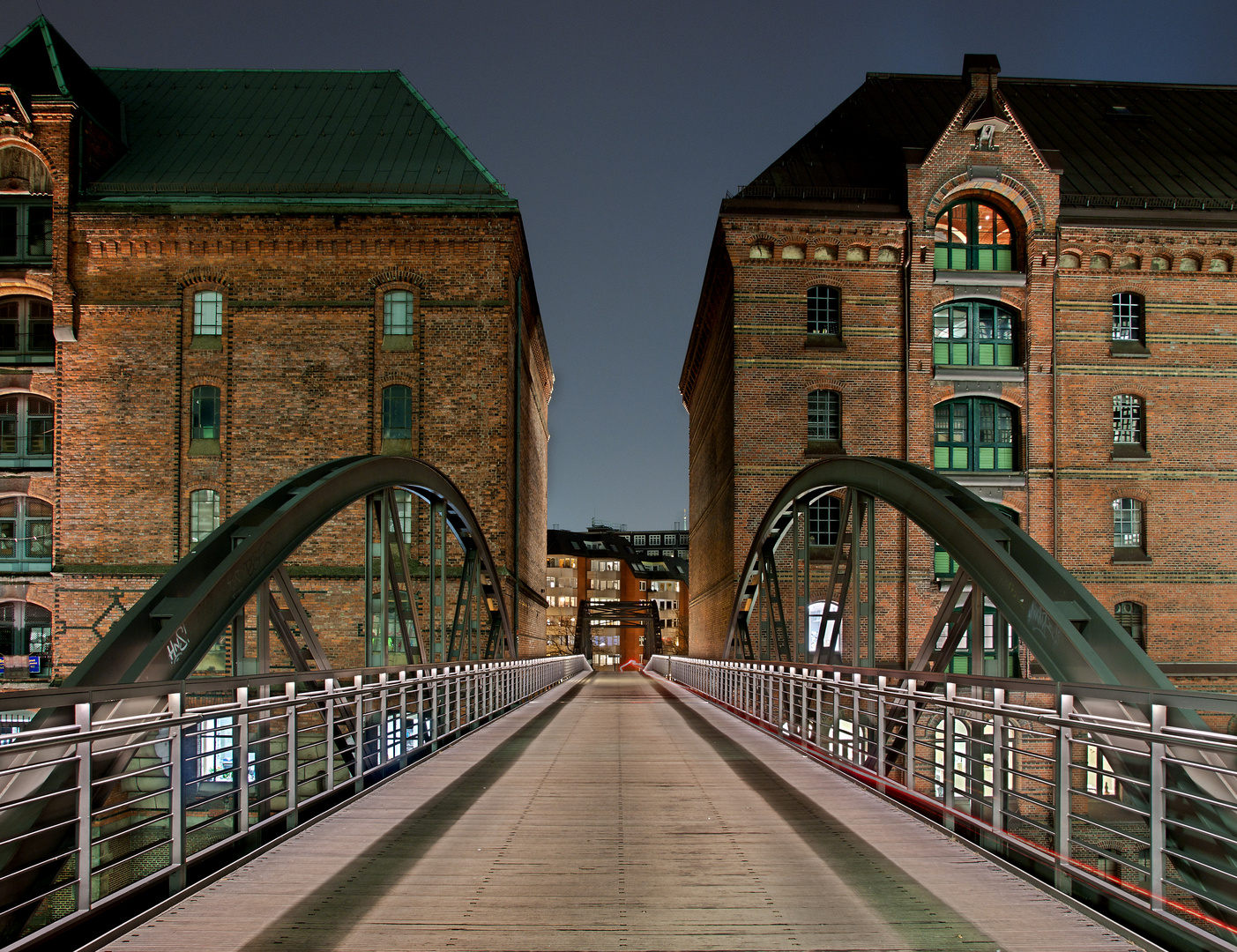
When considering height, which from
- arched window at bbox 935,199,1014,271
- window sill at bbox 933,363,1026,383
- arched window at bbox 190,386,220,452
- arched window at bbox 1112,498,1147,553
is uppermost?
arched window at bbox 935,199,1014,271

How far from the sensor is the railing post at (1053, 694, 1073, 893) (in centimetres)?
495

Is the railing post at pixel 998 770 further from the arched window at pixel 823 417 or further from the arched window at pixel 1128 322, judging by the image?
the arched window at pixel 1128 322

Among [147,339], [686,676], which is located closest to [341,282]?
[147,339]

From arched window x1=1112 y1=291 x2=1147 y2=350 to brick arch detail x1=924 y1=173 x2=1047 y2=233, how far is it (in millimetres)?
3092

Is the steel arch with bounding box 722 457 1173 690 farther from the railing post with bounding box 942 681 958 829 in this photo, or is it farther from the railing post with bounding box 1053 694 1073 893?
the railing post with bounding box 942 681 958 829

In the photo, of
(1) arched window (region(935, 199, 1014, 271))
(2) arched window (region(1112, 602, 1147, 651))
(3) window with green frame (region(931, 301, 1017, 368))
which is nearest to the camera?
(2) arched window (region(1112, 602, 1147, 651))

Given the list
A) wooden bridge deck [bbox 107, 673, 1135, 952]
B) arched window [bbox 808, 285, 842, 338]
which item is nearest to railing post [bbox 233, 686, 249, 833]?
wooden bridge deck [bbox 107, 673, 1135, 952]

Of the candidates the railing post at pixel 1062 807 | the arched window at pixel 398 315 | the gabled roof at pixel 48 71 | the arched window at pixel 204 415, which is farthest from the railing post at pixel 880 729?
the gabled roof at pixel 48 71

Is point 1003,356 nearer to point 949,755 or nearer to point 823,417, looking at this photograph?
point 823,417

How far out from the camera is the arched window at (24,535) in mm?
26141

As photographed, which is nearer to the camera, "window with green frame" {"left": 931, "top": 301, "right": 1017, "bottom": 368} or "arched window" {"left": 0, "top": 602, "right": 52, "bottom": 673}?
Result: "arched window" {"left": 0, "top": 602, "right": 52, "bottom": 673}

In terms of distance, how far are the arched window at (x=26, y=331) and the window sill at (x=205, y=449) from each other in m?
4.54

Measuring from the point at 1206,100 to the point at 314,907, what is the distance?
35.5m

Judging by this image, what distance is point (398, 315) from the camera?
26047mm
